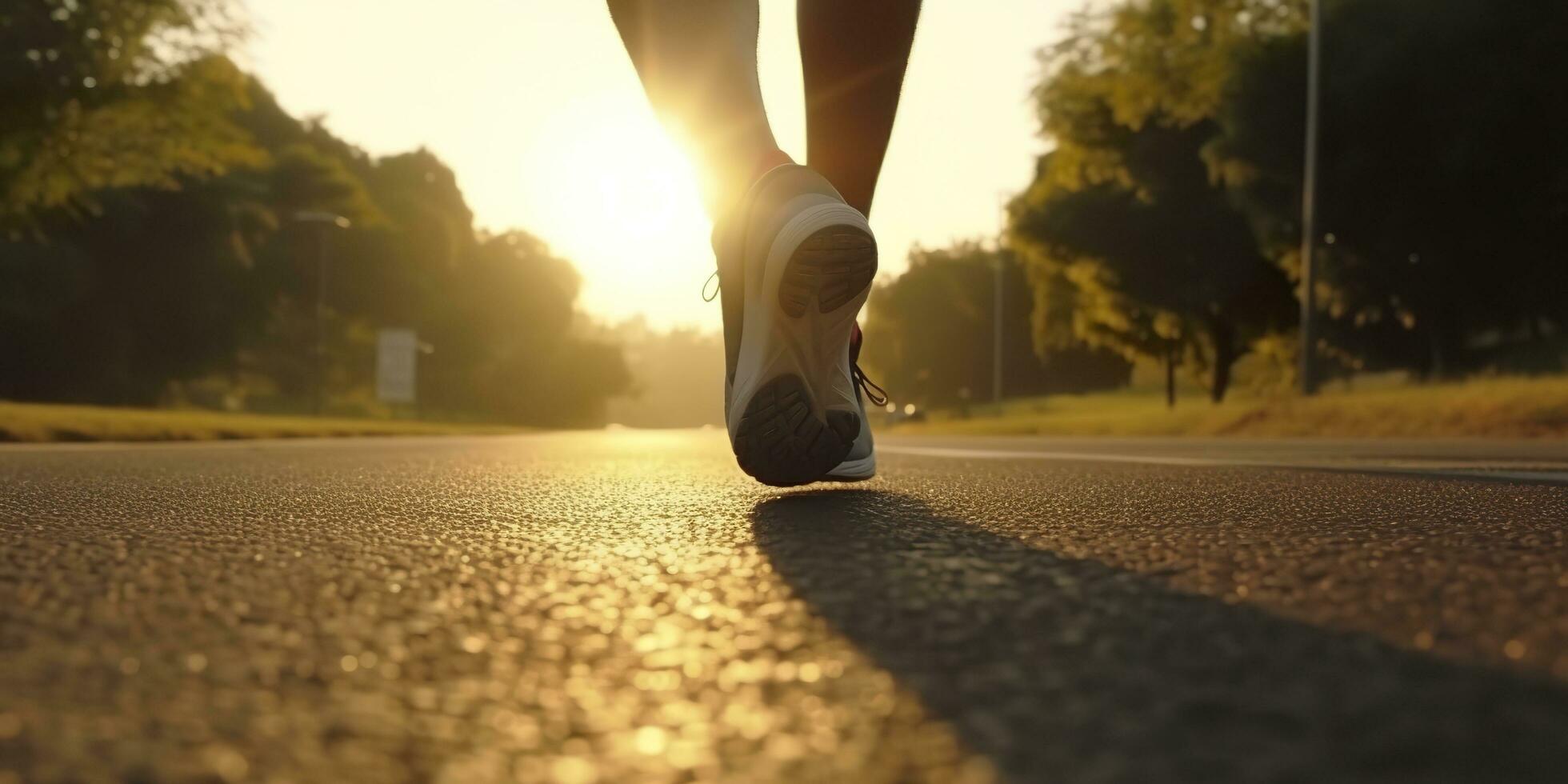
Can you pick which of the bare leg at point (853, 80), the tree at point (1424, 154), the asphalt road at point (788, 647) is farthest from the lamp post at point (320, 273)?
the asphalt road at point (788, 647)

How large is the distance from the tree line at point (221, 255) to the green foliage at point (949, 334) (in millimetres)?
13446

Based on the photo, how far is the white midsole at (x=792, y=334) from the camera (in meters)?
2.27

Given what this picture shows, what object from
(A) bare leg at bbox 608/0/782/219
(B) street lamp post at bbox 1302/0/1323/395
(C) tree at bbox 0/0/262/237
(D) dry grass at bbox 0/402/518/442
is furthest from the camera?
(B) street lamp post at bbox 1302/0/1323/395

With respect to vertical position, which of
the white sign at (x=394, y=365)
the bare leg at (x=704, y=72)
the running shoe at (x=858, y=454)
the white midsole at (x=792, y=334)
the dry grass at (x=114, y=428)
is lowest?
the dry grass at (x=114, y=428)

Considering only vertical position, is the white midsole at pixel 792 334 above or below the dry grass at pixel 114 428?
above

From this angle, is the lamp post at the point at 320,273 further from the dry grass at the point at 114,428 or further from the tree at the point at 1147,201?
the dry grass at the point at 114,428

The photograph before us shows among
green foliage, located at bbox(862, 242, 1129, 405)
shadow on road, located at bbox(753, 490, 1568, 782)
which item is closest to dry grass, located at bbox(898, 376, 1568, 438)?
shadow on road, located at bbox(753, 490, 1568, 782)

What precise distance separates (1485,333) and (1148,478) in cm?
2817

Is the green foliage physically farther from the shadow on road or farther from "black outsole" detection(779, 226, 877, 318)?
the shadow on road

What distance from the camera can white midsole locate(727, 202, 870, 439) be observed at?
2268mm

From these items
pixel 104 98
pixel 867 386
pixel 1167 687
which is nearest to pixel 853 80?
pixel 867 386

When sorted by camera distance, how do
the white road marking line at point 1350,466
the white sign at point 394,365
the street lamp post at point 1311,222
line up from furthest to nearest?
1. the white sign at point 394,365
2. the street lamp post at point 1311,222
3. the white road marking line at point 1350,466

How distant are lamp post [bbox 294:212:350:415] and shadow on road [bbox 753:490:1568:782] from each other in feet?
117

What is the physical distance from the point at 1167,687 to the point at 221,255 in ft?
122
